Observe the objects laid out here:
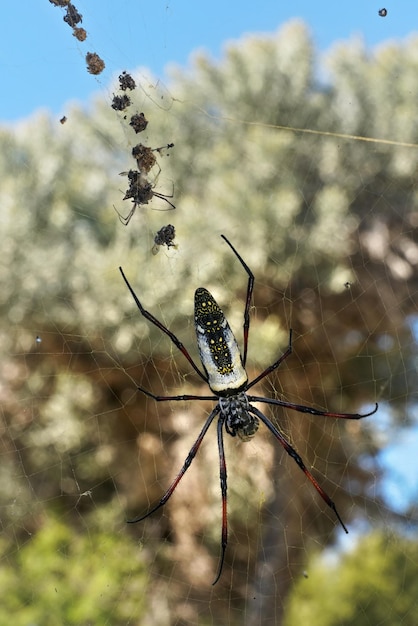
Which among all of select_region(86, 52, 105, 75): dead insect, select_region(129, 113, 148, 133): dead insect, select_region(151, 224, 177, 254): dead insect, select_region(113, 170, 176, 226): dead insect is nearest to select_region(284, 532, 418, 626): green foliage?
select_region(151, 224, 177, 254): dead insect

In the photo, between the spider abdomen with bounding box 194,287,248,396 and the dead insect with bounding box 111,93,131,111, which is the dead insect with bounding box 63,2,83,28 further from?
the spider abdomen with bounding box 194,287,248,396

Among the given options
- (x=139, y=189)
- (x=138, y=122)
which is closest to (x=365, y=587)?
(x=139, y=189)

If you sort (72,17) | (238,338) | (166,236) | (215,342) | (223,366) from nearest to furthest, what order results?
(215,342) < (223,366) < (72,17) < (166,236) < (238,338)

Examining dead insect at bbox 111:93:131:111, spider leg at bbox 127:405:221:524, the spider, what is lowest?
spider leg at bbox 127:405:221:524

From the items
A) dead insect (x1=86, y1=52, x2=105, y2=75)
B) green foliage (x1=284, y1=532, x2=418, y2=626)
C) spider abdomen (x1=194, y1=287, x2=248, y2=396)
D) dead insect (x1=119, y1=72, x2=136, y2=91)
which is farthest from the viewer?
green foliage (x1=284, y1=532, x2=418, y2=626)

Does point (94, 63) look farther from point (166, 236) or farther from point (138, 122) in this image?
point (166, 236)

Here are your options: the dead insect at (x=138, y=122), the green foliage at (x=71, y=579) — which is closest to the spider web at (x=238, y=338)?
the green foliage at (x=71, y=579)

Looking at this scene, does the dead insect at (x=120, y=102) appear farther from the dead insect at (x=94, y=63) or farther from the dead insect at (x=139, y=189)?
the dead insect at (x=139, y=189)
